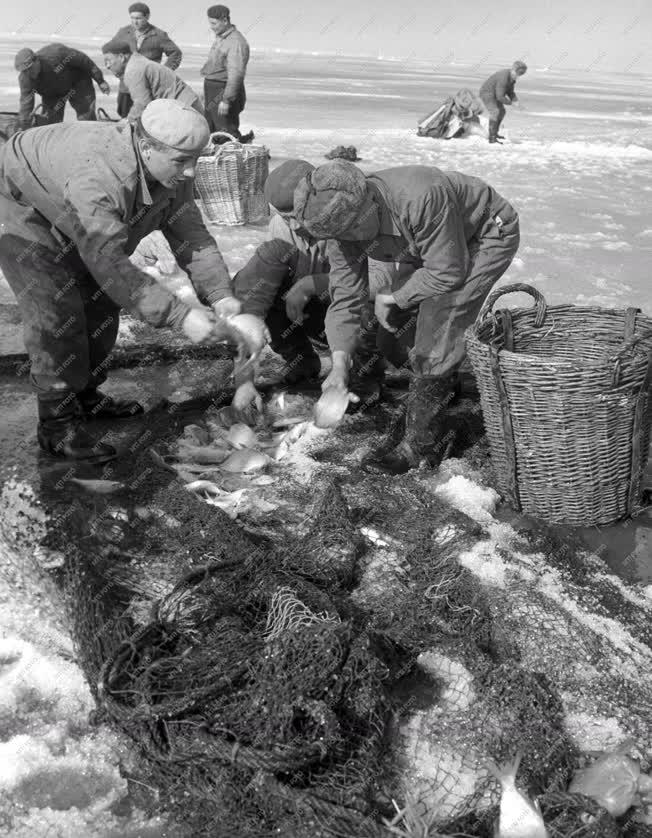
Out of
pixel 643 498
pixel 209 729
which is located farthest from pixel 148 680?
pixel 643 498

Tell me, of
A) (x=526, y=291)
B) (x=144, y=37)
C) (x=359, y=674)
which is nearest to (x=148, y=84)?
(x=144, y=37)

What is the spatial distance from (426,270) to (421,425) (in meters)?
0.81

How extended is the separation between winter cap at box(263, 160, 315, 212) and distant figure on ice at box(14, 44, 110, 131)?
6591 mm

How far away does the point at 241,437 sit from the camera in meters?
4.37

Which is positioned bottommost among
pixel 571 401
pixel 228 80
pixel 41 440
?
pixel 41 440

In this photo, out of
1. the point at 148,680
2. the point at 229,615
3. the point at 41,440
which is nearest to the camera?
the point at 148,680

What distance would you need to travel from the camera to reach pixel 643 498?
3881 millimetres

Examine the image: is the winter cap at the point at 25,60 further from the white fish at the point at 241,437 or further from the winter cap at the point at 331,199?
the winter cap at the point at 331,199

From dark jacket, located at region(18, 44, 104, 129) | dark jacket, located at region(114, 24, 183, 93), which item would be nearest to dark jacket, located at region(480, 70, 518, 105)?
dark jacket, located at region(114, 24, 183, 93)

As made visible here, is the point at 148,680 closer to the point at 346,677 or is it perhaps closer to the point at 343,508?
the point at 346,677

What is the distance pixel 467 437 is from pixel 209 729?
2613 mm

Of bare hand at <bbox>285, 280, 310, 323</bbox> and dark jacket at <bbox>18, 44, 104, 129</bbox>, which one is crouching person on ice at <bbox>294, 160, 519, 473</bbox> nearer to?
bare hand at <bbox>285, 280, 310, 323</bbox>

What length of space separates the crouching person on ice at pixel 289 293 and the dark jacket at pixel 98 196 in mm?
583

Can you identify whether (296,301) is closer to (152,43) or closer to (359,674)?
(359,674)
